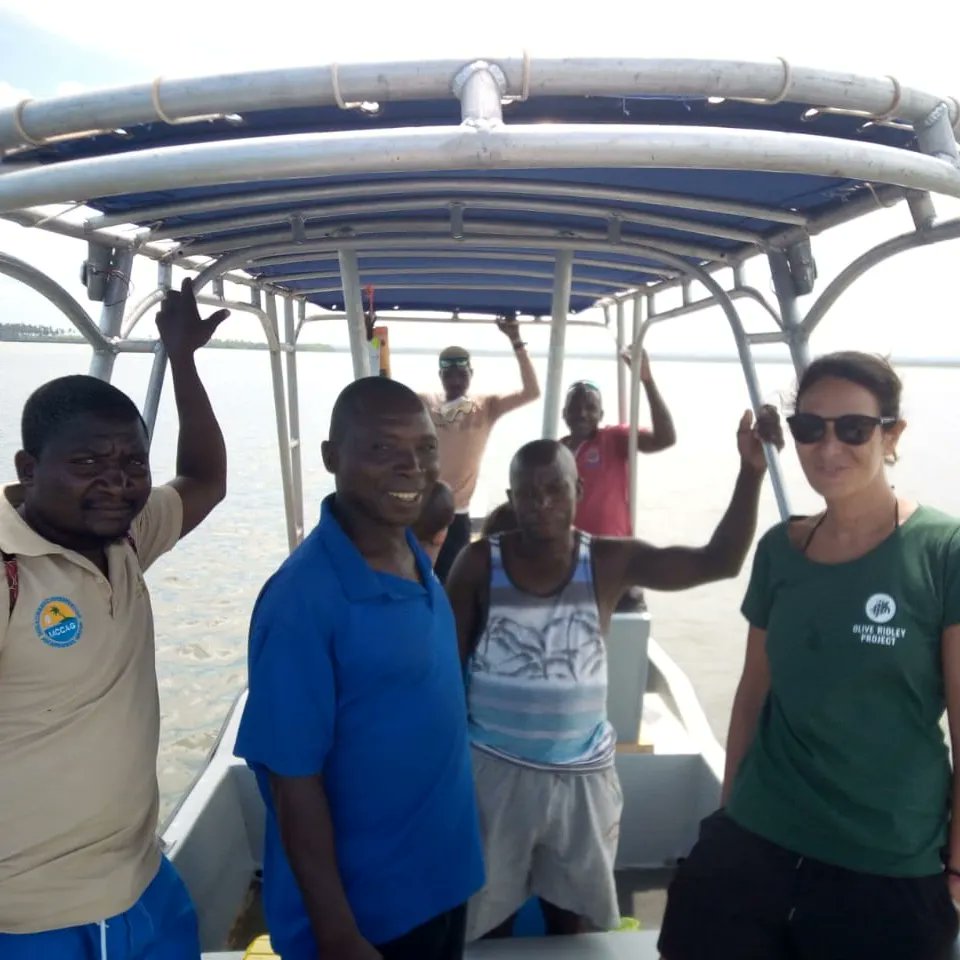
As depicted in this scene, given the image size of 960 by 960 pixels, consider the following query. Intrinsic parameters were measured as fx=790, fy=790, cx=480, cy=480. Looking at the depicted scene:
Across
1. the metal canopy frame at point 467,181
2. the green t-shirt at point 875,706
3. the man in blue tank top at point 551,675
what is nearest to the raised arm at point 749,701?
the green t-shirt at point 875,706

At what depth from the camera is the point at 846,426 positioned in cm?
149

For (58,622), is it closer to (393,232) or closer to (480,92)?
(480,92)

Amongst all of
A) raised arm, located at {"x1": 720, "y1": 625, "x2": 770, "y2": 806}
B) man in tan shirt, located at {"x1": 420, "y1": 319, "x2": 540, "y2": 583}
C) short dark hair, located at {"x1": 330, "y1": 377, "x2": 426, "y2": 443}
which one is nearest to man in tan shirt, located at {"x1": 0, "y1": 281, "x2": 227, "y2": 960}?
Answer: short dark hair, located at {"x1": 330, "y1": 377, "x2": 426, "y2": 443}

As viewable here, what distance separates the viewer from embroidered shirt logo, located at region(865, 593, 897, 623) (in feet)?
4.60

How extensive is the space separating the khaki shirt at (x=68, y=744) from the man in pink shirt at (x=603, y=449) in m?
2.98

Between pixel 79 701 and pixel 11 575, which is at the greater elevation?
pixel 11 575

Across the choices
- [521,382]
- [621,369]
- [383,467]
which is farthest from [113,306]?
[621,369]

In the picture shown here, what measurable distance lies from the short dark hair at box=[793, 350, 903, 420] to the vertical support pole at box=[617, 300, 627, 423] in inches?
120

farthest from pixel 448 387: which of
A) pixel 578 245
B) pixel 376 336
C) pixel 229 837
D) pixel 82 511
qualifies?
pixel 82 511

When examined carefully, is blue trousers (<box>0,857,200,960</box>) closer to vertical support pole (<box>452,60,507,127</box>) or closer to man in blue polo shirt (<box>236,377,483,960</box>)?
man in blue polo shirt (<box>236,377,483,960</box>)

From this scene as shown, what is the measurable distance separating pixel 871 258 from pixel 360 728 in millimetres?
1591

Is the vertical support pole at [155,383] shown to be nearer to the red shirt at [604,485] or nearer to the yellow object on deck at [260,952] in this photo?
the yellow object on deck at [260,952]

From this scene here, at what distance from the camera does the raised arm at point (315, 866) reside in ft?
4.02

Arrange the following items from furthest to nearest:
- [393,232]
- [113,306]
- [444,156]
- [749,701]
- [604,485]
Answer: [604,485], [393,232], [113,306], [749,701], [444,156]
